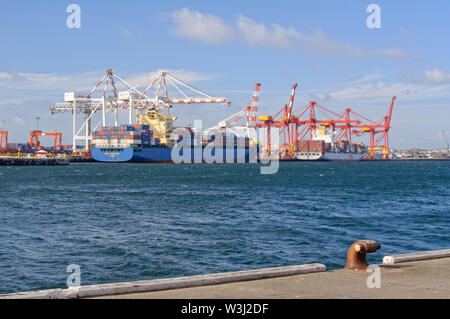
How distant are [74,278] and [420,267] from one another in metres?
8.82

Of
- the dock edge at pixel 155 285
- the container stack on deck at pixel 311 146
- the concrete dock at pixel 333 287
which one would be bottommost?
the concrete dock at pixel 333 287

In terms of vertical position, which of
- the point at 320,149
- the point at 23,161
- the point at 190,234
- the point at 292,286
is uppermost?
the point at 320,149

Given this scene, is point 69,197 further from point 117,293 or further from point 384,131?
point 384,131

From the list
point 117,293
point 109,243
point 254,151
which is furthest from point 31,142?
point 117,293

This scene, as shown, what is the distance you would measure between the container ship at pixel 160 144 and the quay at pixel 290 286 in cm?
12046

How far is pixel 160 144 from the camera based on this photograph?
13638 cm

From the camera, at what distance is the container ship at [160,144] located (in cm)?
12862

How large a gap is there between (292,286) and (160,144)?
12969 cm

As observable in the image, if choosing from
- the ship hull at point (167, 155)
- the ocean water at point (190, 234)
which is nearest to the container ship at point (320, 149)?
the ship hull at point (167, 155)

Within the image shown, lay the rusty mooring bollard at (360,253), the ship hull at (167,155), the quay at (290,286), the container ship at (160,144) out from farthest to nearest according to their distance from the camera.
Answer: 1. the ship hull at (167,155)
2. the container ship at (160,144)
3. the rusty mooring bollard at (360,253)
4. the quay at (290,286)

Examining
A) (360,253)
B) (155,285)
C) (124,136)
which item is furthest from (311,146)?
(155,285)

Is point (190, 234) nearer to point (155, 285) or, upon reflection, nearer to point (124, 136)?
point (155, 285)

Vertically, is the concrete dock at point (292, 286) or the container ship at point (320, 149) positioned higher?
the container ship at point (320, 149)

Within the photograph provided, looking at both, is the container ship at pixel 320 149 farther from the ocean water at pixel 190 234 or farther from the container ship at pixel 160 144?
the ocean water at pixel 190 234
